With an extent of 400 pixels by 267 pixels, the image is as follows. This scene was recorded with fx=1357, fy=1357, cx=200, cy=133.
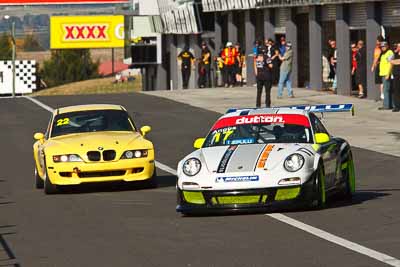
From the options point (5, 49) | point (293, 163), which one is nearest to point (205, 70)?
point (293, 163)

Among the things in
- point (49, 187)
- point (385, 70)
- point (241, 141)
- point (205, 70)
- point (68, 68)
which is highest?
point (241, 141)

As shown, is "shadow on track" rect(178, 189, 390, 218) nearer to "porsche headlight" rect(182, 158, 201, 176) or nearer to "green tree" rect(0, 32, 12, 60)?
"porsche headlight" rect(182, 158, 201, 176)

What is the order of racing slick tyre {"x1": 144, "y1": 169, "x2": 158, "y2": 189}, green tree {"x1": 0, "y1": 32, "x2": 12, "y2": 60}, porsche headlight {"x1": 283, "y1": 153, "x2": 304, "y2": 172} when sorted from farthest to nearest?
green tree {"x1": 0, "y1": 32, "x2": 12, "y2": 60}, racing slick tyre {"x1": 144, "y1": 169, "x2": 158, "y2": 189}, porsche headlight {"x1": 283, "y1": 153, "x2": 304, "y2": 172}

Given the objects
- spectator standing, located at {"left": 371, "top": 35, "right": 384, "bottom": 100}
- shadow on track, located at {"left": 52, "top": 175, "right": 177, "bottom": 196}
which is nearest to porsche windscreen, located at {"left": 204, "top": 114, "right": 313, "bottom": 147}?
shadow on track, located at {"left": 52, "top": 175, "right": 177, "bottom": 196}

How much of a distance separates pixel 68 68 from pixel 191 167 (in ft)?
365

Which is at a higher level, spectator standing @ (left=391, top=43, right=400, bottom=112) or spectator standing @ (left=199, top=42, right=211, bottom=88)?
spectator standing @ (left=391, top=43, right=400, bottom=112)

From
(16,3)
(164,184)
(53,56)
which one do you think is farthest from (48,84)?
(164,184)

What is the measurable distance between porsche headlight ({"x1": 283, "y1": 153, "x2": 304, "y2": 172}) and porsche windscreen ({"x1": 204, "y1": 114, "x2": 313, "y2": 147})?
0.81 metres

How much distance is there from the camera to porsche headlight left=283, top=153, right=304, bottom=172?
1445cm

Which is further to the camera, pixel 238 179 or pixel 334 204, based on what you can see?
pixel 334 204

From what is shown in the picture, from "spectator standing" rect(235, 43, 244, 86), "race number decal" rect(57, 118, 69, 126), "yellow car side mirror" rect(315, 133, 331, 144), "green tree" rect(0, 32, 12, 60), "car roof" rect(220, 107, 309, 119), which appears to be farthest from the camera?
"green tree" rect(0, 32, 12, 60)

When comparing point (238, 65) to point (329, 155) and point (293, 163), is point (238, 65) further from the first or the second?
point (293, 163)

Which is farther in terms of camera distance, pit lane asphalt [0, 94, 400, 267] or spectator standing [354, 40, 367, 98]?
spectator standing [354, 40, 367, 98]

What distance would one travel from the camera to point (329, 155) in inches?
606
